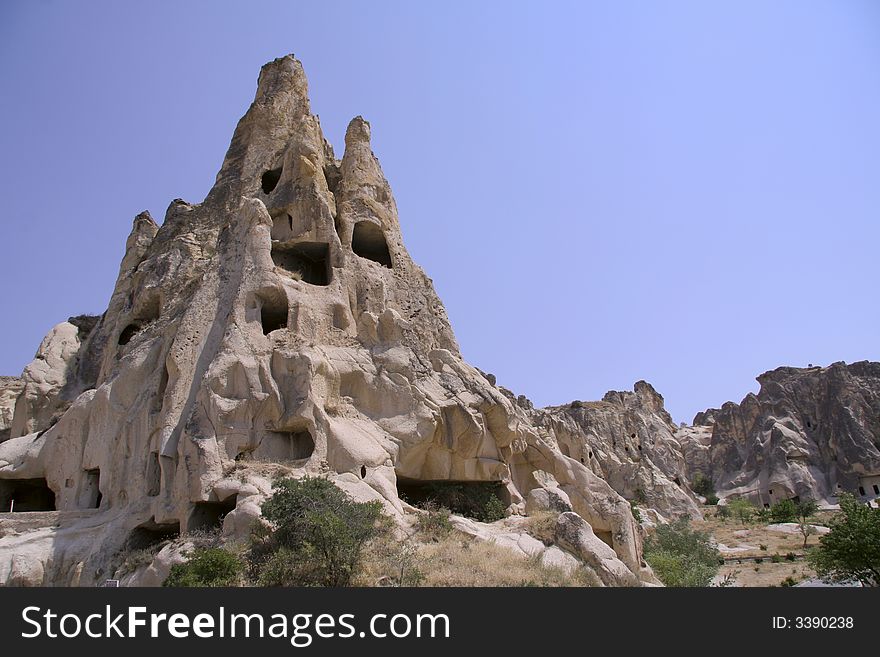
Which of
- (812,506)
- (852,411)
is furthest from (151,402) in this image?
(852,411)

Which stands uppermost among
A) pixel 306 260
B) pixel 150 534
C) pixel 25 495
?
pixel 306 260

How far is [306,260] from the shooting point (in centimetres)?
2317

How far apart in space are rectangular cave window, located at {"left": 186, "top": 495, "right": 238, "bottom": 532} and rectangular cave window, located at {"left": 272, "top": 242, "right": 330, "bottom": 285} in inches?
330

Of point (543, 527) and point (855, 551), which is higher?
point (543, 527)

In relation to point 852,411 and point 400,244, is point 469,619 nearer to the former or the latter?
point 400,244

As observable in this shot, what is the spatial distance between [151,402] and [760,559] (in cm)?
2363

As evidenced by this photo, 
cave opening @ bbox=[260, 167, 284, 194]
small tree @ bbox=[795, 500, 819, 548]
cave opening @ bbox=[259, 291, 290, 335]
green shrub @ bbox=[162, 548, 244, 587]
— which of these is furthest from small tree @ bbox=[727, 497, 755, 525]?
green shrub @ bbox=[162, 548, 244, 587]

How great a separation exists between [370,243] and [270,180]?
4.90 m

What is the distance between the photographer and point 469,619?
8109 mm

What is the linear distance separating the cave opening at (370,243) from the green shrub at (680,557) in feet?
43.4

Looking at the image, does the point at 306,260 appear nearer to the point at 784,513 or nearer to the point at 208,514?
the point at 208,514

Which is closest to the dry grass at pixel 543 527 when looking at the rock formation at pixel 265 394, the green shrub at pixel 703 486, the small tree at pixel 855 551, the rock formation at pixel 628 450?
the rock formation at pixel 265 394

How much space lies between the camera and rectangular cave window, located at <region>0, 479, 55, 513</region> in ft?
68.8

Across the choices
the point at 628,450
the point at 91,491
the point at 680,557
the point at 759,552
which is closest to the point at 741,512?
the point at 628,450
